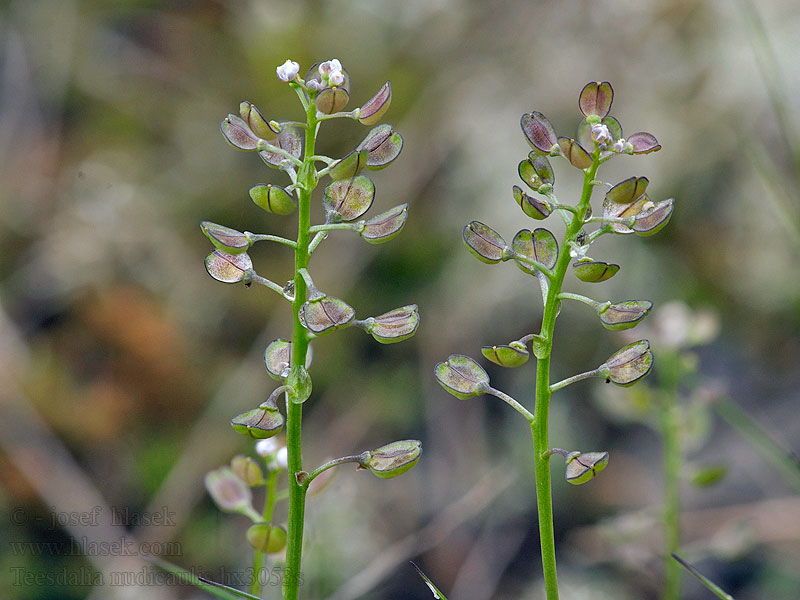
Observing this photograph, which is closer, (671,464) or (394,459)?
(394,459)

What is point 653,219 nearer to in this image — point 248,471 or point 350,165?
point 350,165

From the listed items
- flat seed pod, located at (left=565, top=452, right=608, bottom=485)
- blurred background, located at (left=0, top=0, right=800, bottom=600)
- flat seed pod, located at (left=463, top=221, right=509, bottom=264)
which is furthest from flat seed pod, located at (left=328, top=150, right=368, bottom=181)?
blurred background, located at (left=0, top=0, right=800, bottom=600)

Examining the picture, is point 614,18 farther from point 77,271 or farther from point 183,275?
point 77,271

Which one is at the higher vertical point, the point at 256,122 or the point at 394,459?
the point at 256,122

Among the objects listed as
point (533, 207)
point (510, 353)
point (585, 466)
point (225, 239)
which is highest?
point (225, 239)

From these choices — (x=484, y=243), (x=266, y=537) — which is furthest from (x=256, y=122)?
(x=266, y=537)

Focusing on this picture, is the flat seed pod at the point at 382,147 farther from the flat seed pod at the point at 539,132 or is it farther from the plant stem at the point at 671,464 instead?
the plant stem at the point at 671,464

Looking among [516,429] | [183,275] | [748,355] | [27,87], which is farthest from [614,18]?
[27,87]
